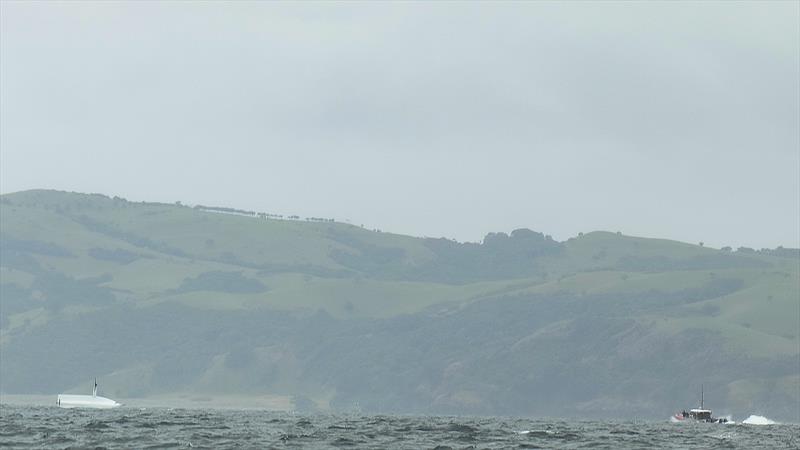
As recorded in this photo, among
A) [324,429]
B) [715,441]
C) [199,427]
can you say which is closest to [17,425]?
[199,427]

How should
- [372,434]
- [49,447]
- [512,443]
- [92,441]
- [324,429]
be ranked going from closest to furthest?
1. [49,447]
2. [92,441]
3. [512,443]
4. [372,434]
5. [324,429]

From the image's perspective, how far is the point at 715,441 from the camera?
181375mm

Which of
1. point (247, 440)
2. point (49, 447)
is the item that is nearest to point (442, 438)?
point (247, 440)

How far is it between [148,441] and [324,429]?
43802mm

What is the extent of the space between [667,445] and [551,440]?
446 inches

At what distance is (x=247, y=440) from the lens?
155125 millimetres

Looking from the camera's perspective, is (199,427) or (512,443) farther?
(199,427)

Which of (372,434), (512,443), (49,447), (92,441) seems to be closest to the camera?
(49,447)

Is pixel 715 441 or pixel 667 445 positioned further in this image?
pixel 715 441

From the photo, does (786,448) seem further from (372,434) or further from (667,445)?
(372,434)

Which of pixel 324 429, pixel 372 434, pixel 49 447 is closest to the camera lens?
pixel 49 447

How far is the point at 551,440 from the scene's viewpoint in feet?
552

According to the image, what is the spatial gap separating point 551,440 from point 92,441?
4703cm

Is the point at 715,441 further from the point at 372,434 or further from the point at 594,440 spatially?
Answer: the point at 372,434
